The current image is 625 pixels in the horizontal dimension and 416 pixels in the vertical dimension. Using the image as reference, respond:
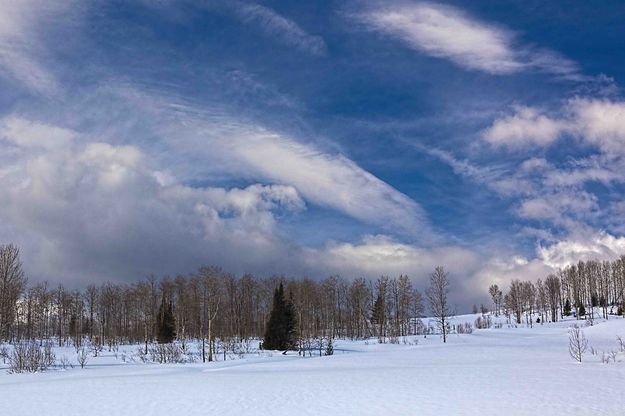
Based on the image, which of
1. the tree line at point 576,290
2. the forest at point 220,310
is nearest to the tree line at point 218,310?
the forest at point 220,310

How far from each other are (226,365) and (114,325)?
57223 mm

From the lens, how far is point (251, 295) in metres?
94.7

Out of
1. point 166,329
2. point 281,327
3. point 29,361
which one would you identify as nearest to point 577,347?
point 281,327

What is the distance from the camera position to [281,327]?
188 feet

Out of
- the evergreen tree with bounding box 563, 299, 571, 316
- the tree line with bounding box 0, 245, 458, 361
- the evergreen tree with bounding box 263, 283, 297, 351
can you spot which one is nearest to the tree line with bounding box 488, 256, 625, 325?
the evergreen tree with bounding box 563, 299, 571, 316

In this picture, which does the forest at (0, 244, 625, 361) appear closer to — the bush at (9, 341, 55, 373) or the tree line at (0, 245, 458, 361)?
the tree line at (0, 245, 458, 361)

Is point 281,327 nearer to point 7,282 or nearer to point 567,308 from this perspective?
point 7,282

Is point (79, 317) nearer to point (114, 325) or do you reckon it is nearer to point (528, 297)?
point (114, 325)

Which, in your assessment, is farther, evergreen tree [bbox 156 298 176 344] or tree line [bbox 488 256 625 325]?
tree line [bbox 488 256 625 325]

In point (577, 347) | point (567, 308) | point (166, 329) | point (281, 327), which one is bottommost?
point (567, 308)

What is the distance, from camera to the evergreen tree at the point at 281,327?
187 ft

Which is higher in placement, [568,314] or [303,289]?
[303,289]

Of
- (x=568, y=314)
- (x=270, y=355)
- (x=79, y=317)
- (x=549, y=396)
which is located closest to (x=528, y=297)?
(x=568, y=314)

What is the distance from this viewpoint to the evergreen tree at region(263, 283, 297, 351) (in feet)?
187
